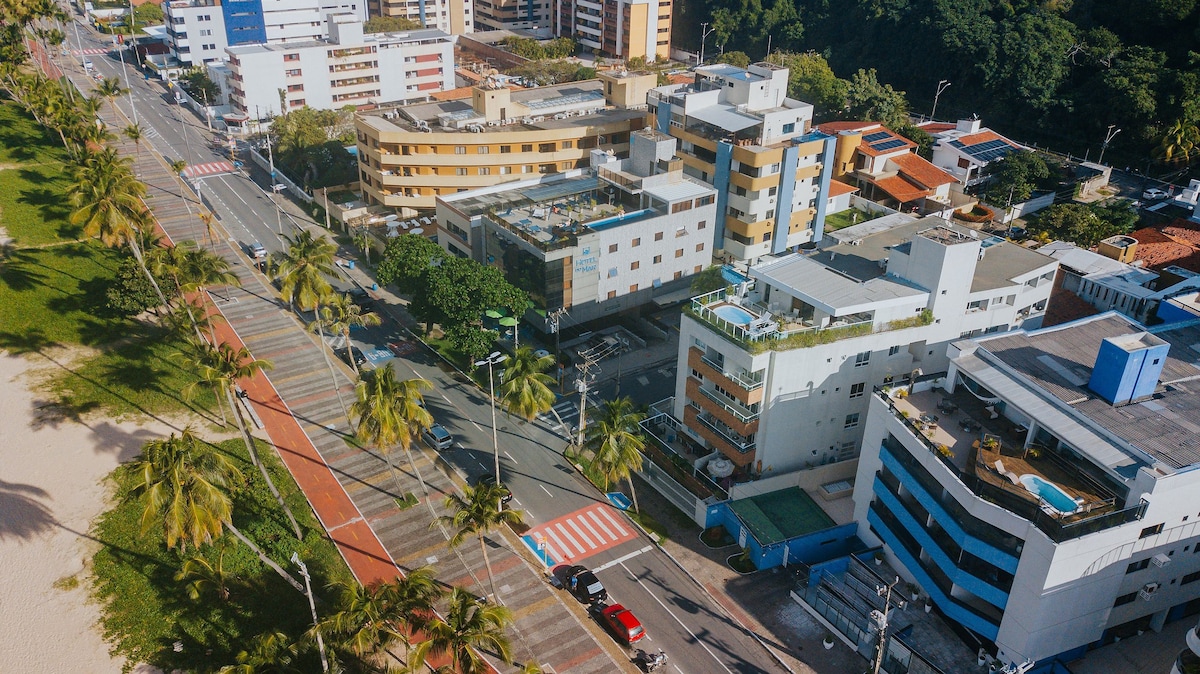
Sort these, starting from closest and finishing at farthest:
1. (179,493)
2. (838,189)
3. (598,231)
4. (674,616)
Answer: (179,493) → (674,616) → (598,231) → (838,189)

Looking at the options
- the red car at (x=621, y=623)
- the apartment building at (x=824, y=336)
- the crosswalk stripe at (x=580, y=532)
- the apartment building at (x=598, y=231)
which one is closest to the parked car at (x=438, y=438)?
the crosswalk stripe at (x=580, y=532)

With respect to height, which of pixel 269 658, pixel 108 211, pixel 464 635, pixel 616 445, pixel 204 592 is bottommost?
pixel 204 592

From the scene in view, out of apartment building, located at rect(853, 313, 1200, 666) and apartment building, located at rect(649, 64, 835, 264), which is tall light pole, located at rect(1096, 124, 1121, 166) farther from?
apartment building, located at rect(853, 313, 1200, 666)

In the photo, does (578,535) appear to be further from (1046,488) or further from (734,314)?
(1046,488)

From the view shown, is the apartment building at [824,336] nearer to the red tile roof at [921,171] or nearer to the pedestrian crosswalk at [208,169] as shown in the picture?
the red tile roof at [921,171]

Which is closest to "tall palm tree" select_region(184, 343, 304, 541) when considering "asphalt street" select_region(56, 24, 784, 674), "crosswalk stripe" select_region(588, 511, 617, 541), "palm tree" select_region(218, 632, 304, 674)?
"palm tree" select_region(218, 632, 304, 674)

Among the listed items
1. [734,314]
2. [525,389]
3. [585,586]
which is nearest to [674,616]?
[585,586]

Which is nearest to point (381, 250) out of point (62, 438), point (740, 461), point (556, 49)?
point (62, 438)
